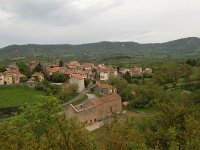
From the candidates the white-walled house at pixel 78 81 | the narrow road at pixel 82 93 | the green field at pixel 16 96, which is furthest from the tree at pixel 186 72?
the green field at pixel 16 96

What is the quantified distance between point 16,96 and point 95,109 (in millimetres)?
19132

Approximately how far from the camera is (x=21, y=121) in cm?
2105

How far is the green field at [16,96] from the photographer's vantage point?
64375 millimetres

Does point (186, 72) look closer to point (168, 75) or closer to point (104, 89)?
point (168, 75)

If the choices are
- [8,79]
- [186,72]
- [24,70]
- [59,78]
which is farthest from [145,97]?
[24,70]

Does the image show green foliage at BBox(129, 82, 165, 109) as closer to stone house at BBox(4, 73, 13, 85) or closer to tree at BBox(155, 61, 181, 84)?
tree at BBox(155, 61, 181, 84)

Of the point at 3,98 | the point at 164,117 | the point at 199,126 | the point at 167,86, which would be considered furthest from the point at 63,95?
the point at 199,126

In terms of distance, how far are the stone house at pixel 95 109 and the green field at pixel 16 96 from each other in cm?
1138

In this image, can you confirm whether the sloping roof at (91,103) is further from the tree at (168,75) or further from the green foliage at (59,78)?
the green foliage at (59,78)

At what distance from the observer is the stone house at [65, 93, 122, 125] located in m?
55.3

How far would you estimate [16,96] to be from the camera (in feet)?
229

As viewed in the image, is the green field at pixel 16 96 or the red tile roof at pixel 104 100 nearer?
the red tile roof at pixel 104 100

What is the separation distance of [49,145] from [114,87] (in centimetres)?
5966

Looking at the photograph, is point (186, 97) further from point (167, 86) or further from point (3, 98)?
point (3, 98)
